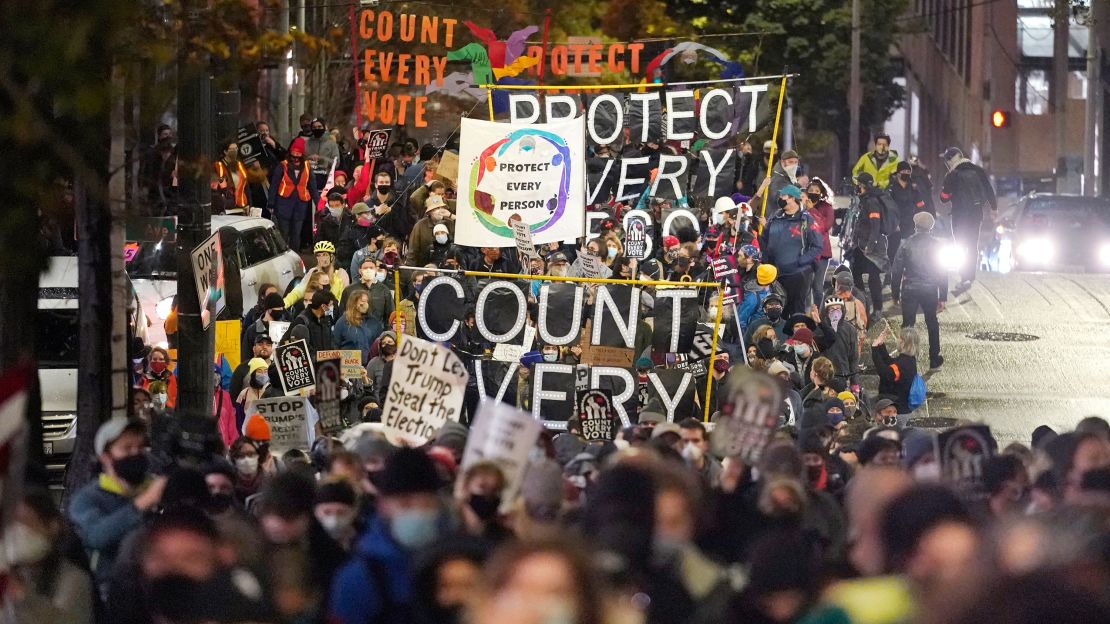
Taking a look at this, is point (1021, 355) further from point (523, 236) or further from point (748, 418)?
point (748, 418)

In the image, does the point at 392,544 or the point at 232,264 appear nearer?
the point at 392,544

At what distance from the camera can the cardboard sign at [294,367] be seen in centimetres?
1307

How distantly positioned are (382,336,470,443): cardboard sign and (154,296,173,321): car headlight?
7.28m

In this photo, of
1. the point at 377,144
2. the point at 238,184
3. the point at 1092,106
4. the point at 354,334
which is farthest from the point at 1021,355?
the point at 1092,106

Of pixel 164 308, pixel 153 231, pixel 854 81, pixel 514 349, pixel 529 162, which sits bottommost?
pixel 514 349

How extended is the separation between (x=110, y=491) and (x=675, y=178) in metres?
10.5

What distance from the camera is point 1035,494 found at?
7820 millimetres

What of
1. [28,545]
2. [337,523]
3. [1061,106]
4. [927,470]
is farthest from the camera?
[1061,106]

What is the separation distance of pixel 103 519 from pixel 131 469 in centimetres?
30

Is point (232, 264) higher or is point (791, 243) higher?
point (791, 243)

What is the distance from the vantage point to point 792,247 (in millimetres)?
18797

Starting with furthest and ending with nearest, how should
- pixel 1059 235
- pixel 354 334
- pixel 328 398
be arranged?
1. pixel 1059 235
2. pixel 354 334
3. pixel 328 398

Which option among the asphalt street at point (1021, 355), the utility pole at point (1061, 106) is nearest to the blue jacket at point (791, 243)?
the asphalt street at point (1021, 355)

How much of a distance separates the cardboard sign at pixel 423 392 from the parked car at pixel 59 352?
4.87m
